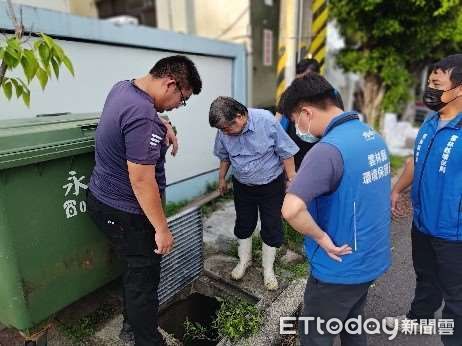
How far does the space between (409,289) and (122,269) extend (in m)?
2.54

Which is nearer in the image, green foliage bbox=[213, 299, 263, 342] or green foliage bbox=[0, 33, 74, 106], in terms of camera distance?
green foliage bbox=[0, 33, 74, 106]

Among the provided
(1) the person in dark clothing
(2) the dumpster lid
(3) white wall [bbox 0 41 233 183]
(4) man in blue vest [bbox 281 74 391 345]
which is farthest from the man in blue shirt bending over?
(3) white wall [bbox 0 41 233 183]

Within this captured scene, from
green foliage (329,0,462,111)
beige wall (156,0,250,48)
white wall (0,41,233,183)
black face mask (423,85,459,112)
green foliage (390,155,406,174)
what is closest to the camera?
black face mask (423,85,459,112)

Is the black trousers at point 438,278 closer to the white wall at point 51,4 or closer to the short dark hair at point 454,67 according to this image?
the short dark hair at point 454,67

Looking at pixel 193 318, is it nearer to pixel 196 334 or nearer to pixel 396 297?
pixel 196 334

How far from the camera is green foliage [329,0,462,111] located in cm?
616

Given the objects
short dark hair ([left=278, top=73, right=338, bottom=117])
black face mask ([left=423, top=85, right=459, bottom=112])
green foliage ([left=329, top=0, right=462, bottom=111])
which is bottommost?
black face mask ([left=423, top=85, right=459, bottom=112])

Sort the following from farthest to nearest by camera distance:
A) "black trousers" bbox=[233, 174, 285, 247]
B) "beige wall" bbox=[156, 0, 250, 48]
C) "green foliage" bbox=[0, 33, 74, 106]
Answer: "beige wall" bbox=[156, 0, 250, 48], "black trousers" bbox=[233, 174, 285, 247], "green foliage" bbox=[0, 33, 74, 106]

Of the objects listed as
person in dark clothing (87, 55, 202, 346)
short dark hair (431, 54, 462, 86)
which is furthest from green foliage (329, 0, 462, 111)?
person in dark clothing (87, 55, 202, 346)

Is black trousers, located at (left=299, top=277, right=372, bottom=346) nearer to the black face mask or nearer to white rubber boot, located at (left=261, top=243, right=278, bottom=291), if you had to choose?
white rubber boot, located at (left=261, top=243, right=278, bottom=291)

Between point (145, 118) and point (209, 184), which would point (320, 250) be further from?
point (209, 184)

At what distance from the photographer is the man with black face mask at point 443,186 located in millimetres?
2170

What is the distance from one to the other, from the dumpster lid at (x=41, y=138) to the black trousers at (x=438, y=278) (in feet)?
7.47

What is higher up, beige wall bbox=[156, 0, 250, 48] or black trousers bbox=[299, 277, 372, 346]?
beige wall bbox=[156, 0, 250, 48]
